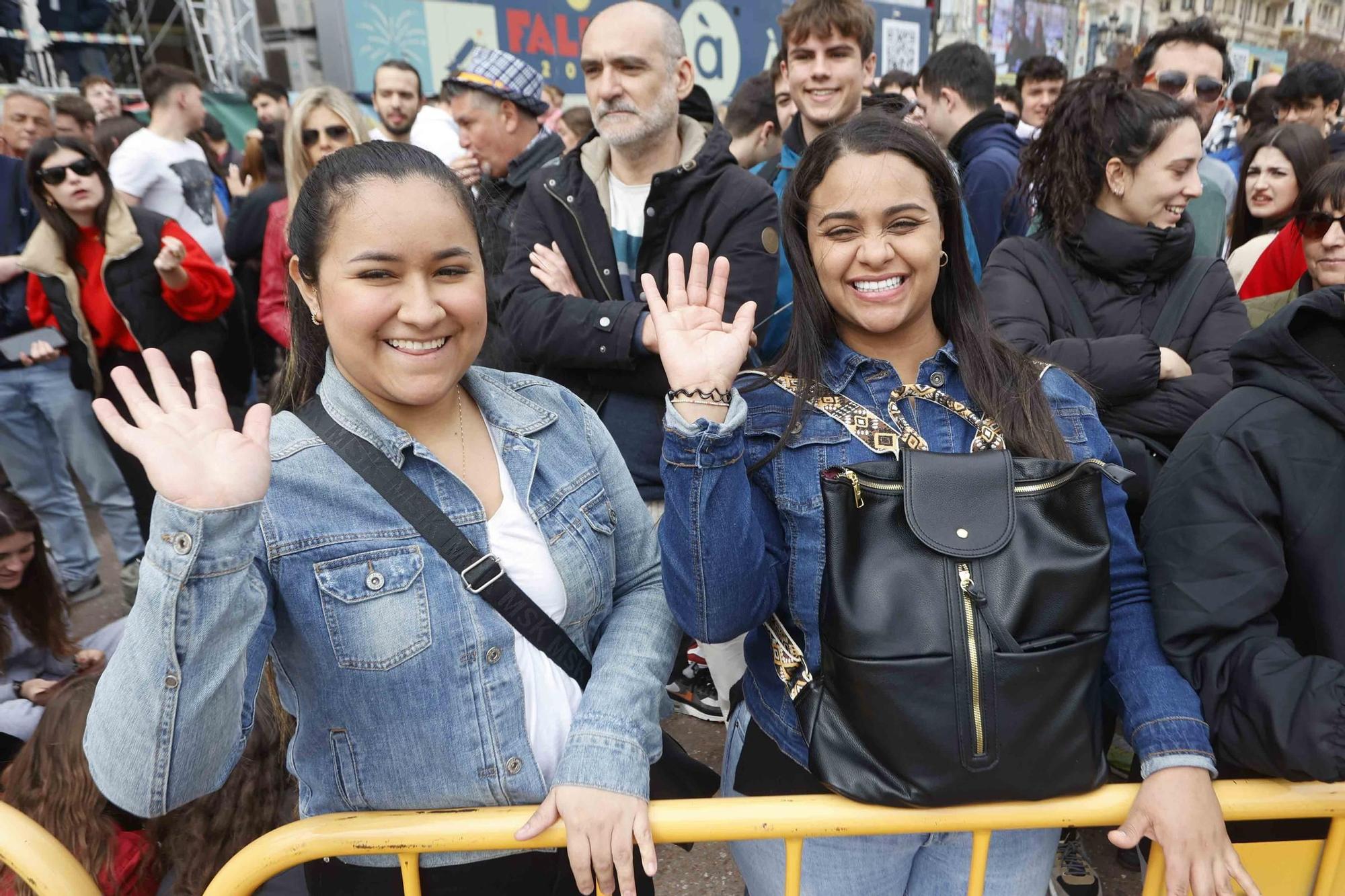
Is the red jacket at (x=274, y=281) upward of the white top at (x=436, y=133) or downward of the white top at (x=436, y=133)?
downward

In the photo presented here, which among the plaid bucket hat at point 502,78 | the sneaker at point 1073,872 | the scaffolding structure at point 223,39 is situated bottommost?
the sneaker at point 1073,872

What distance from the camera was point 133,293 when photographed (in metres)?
3.77

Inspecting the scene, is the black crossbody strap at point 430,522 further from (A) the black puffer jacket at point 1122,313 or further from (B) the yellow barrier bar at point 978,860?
(A) the black puffer jacket at point 1122,313

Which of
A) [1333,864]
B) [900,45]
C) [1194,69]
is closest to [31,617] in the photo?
[1333,864]

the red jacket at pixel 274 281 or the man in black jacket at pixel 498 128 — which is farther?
the red jacket at pixel 274 281

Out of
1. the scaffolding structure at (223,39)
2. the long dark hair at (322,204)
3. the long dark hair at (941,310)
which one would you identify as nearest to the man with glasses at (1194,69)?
the long dark hair at (941,310)

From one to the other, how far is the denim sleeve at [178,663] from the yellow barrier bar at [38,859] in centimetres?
20

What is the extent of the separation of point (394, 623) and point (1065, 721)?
98cm

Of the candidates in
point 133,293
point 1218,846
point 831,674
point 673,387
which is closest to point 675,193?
point 673,387

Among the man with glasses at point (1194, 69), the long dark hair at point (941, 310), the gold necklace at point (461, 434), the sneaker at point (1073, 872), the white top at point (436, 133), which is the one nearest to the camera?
the gold necklace at point (461, 434)

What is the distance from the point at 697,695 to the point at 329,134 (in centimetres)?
277

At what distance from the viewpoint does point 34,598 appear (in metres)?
2.81

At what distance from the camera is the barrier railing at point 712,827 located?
4.09ft

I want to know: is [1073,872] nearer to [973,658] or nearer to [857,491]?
[973,658]
